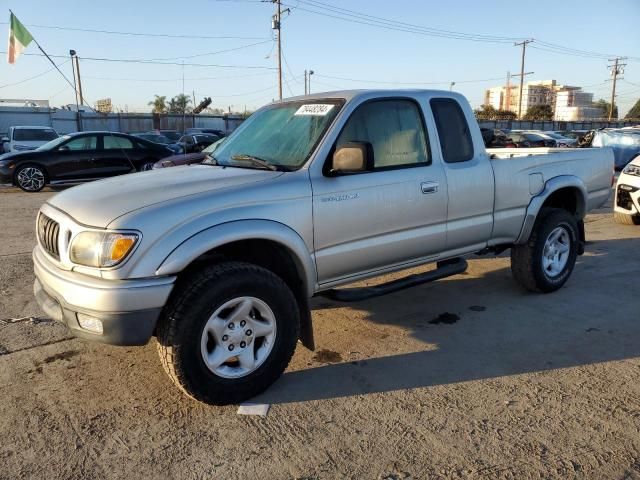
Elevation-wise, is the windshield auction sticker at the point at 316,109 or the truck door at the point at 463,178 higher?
the windshield auction sticker at the point at 316,109

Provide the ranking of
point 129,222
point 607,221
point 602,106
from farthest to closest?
1. point 602,106
2. point 607,221
3. point 129,222

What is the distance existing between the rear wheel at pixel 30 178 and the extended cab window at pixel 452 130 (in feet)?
39.6

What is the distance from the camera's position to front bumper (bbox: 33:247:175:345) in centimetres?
284

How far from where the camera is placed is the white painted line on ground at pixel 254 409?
3.19 m

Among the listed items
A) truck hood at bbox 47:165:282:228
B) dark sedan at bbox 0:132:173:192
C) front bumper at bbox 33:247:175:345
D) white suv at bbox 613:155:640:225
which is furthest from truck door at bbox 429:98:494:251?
dark sedan at bbox 0:132:173:192

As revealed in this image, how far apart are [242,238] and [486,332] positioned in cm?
228

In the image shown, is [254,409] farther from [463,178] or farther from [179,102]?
[179,102]

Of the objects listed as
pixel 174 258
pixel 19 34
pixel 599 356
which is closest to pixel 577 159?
pixel 599 356

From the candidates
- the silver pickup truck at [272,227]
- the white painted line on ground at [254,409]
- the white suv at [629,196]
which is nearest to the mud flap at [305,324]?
the silver pickup truck at [272,227]

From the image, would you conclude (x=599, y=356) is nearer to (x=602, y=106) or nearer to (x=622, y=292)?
(x=622, y=292)

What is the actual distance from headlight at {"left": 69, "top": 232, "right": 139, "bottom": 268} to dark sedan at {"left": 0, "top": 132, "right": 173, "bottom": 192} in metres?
11.2

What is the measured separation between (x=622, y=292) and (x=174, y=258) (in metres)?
4.47

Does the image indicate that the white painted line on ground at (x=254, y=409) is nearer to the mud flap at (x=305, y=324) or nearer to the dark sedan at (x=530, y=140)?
the mud flap at (x=305, y=324)

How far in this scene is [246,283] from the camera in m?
3.17
